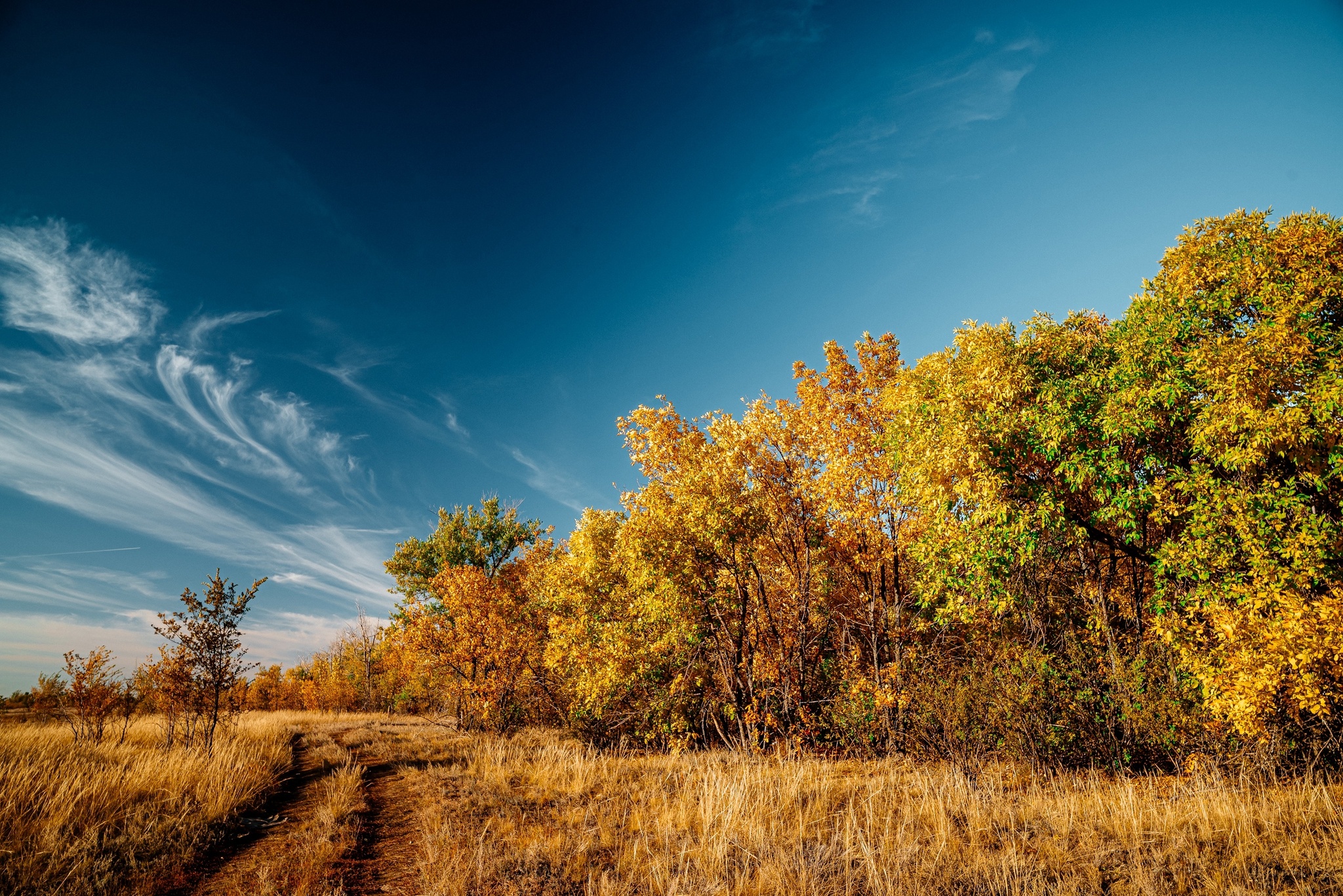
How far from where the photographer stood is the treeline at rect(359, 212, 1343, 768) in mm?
8469

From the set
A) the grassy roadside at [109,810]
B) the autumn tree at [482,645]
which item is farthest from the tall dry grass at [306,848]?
the autumn tree at [482,645]

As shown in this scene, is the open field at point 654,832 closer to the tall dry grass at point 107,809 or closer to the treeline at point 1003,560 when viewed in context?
the tall dry grass at point 107,809

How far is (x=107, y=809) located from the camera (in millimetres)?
7098

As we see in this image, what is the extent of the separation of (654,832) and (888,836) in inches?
126

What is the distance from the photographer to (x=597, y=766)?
1191 centimetres

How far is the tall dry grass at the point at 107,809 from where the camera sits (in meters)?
5.71

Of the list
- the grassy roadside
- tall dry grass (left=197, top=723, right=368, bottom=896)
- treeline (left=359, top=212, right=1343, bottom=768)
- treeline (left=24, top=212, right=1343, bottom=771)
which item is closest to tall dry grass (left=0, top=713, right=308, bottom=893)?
the grassy roadside

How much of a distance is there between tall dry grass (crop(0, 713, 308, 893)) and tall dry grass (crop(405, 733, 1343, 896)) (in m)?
3.11

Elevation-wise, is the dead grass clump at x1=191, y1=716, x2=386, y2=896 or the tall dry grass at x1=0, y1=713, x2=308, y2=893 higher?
the tall dry grass at x1=0, y1=713, x2=308, y2=893

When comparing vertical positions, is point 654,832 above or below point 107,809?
below

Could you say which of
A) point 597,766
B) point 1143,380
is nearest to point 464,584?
point 597,766

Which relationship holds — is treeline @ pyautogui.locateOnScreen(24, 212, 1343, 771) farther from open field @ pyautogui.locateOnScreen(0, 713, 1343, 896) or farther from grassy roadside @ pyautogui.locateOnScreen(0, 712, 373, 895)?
grassy roadside @ pyautogui.locateOnScreen(0, 712, 373, 895)

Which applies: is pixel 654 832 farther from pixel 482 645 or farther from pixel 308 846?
pixel 482 645

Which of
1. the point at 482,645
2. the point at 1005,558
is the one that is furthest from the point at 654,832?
the point at 482,645
